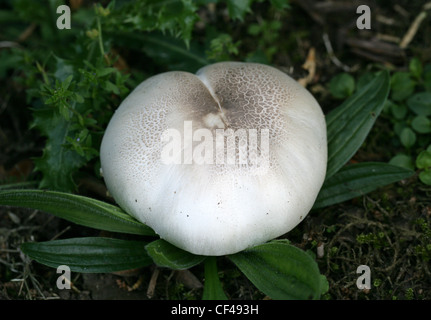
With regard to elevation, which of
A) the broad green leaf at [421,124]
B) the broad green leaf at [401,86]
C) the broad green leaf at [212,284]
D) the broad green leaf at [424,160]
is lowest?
the broad green leaf at [212,284]

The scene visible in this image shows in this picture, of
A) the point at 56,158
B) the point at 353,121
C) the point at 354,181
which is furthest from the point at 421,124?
the point at 56,158

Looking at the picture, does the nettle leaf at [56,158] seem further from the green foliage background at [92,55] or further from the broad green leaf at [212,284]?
the broad green leaf at [212,284]

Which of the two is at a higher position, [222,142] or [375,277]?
[222,142]

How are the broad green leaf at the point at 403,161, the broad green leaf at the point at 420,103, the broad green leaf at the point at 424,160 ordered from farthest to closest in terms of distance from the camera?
the broad green leaf at the point at 420,103
the broad green leaf at the point at 403,161
the broad green leaf at the point at 424,160

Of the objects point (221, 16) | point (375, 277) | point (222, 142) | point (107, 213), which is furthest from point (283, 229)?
point (221, 16)

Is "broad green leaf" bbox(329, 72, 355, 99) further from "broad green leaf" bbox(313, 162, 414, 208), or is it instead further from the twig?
"broad green leaf" bbox(313, 162, 414, 208)

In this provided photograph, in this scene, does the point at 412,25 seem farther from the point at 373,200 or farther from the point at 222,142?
the point at 222,142

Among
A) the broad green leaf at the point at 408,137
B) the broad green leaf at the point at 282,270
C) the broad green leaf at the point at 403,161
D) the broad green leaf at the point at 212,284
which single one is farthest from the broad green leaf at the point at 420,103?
the broad green leaf at the point at 212,284
